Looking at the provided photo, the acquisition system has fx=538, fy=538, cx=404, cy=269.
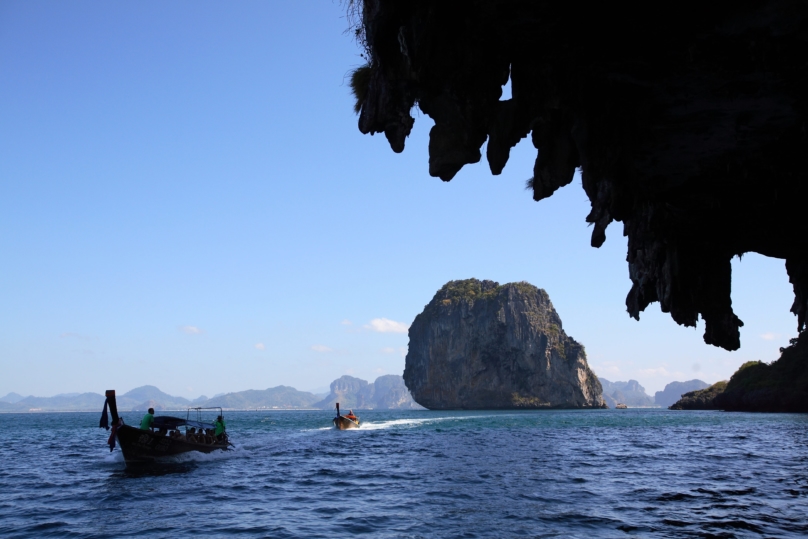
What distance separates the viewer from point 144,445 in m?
23.7

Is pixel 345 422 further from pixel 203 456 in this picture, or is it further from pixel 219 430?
pixel 203 456

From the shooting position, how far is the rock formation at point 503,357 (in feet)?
504

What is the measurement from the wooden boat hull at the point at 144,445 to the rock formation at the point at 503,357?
137 meters

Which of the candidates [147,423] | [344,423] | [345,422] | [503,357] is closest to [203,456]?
[147,423]

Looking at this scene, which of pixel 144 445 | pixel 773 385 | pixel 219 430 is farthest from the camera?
pixel 773 385

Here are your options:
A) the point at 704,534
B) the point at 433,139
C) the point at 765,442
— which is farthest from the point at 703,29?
the point at 765,442

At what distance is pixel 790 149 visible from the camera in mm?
12391

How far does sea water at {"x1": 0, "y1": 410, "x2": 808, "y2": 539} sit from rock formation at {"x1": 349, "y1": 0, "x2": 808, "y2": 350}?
7255mm

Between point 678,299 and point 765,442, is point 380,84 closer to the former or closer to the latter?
point 678,299

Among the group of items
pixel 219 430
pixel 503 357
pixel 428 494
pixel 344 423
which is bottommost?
pixel 344 423

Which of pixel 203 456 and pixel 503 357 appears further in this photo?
pixel 503 357

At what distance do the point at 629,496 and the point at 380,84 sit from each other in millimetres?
12242

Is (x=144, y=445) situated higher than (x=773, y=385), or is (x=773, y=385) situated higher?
(x=773, y=385)

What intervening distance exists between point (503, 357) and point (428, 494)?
5800 inches
